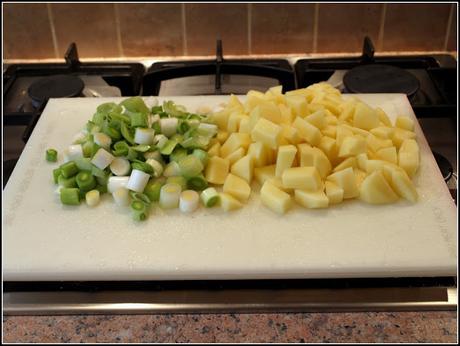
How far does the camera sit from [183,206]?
3.48 ft

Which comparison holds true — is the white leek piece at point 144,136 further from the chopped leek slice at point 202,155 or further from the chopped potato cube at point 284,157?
the chopped potato cube at point 284,157

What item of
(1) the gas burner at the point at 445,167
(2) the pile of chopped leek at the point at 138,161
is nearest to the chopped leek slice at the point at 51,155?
(2) the pile of chopped leek at the point at 138,161

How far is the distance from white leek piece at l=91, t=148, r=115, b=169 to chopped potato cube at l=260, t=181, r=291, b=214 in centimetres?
29

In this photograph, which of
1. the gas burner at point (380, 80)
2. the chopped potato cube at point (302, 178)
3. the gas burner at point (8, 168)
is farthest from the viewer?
the gas burner at point (380, 80)

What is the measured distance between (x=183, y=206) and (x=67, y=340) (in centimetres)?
30

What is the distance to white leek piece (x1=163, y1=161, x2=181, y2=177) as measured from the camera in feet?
3.66

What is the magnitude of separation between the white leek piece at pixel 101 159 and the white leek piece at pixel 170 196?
120 millimetres

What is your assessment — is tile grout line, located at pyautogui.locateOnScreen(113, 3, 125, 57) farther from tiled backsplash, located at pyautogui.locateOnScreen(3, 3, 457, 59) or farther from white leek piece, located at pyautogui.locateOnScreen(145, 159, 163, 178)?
white leek piece, located at pyautogui.locateOnScreen(145, 159, 163, 178)

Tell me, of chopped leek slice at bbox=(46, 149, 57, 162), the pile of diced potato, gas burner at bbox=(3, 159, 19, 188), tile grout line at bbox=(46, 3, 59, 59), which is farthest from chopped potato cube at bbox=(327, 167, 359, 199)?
tile grout line at bbox=(46, 3, 59, 59)

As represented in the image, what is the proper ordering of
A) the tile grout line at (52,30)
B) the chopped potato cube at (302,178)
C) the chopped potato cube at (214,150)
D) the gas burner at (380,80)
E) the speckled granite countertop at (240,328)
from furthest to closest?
the tile grout line at (52,30), the gas burner at (380,80), the chopped potato cube at (214,150), the chopped potato cube at (302,178), the speckled granite countertop at (240,328)

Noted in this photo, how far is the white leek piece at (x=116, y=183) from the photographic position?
42.9 inches

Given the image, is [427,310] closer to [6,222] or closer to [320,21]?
[6,222]

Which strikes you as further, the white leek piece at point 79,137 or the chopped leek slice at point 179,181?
the white leek piece at point 79,137

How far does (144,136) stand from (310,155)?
32 centimetres
